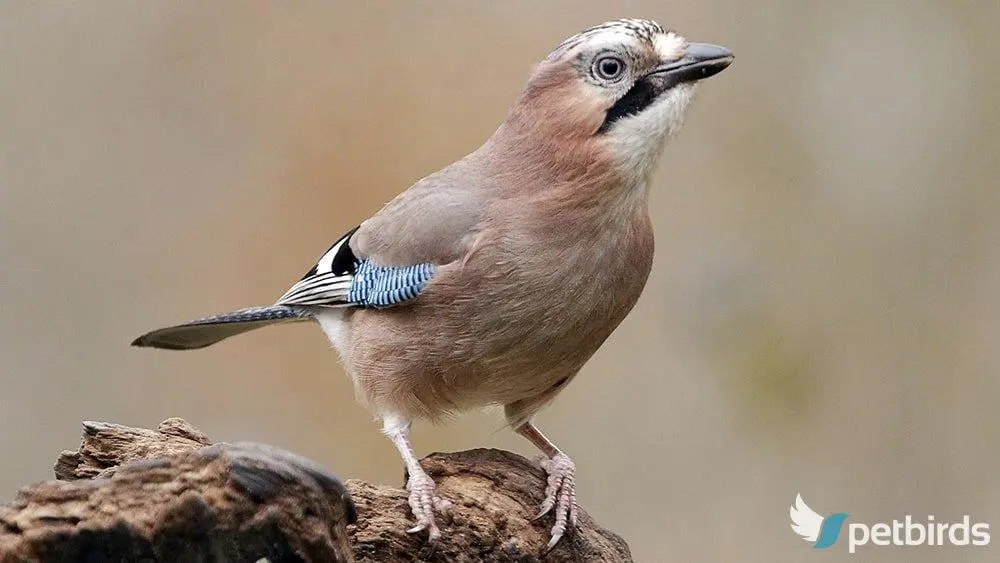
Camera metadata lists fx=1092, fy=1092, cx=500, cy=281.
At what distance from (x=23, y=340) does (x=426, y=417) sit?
2.47 metres

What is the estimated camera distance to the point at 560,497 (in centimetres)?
263

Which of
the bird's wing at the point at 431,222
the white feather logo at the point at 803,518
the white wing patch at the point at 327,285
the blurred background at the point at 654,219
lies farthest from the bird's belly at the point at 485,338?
the white feather logo at the point at 803,518

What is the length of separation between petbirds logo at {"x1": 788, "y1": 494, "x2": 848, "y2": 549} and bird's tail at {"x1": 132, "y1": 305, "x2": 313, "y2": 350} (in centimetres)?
249

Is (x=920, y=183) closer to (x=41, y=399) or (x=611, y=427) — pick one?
(x=611, y=427)

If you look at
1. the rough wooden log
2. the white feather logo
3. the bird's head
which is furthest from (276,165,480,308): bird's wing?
the white feather logo

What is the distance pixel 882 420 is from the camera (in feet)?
15.2

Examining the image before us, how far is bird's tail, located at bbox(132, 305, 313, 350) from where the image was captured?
309cm

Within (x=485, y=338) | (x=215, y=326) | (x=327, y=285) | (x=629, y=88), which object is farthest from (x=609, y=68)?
(x=215, y=326)

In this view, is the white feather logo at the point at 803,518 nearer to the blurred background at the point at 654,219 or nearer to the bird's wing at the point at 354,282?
the blurred background at the point at 654,219

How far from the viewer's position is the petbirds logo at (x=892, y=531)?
448 cm

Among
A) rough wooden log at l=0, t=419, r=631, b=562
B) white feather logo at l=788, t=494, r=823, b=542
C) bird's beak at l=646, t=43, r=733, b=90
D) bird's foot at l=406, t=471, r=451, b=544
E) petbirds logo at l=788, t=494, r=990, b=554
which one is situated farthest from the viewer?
white feather logo at l=788, t=494, r=823, b=542

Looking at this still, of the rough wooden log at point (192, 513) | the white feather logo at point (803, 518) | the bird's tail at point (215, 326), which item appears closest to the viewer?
the rough wooden log at point (192, 513)

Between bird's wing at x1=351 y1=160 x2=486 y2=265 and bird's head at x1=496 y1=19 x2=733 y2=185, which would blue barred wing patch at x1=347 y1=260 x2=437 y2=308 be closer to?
bird's wing at x1=351 y1=160 x2=486 y2=265

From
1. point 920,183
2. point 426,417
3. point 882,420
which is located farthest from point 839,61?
point 426,417
